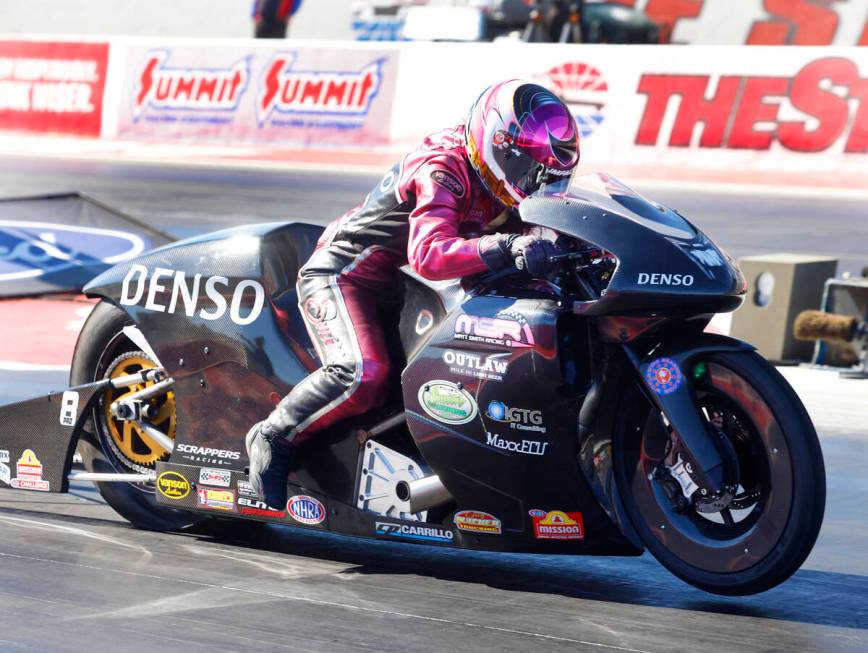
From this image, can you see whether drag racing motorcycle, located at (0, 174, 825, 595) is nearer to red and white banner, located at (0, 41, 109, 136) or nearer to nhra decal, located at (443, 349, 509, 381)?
nhra decal, located at (443, 349, 509, 381)

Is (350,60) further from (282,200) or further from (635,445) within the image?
(635,445)

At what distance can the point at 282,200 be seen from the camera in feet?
59.7

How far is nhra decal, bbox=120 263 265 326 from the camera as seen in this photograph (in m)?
5.62

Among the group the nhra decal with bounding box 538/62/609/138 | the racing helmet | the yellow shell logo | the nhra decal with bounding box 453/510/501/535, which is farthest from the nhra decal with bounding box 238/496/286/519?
the nhra decal with bounding box 538/62/609/138

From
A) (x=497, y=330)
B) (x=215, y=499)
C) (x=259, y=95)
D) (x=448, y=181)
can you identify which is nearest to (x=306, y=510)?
(x=215, y=499)

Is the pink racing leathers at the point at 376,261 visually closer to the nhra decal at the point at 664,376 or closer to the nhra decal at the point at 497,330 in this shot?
the nhra decal at the point at 497,330

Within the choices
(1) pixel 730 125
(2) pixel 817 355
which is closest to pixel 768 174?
(1) pixel 730 125

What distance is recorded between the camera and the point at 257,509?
215 inches

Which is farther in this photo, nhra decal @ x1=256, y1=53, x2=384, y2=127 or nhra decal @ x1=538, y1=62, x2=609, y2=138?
nhra decal @ x1=256, y1=53, x2=384, y2=127

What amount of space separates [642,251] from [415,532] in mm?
1304

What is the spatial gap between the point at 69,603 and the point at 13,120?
23.0 meters

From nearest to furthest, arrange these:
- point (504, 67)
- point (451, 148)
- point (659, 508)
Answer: point (659, 508)
point (451, 148)
point (504, 67)

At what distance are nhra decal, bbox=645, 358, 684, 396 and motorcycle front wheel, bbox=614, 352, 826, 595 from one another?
0.04m

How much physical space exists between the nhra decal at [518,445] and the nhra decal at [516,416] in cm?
4
